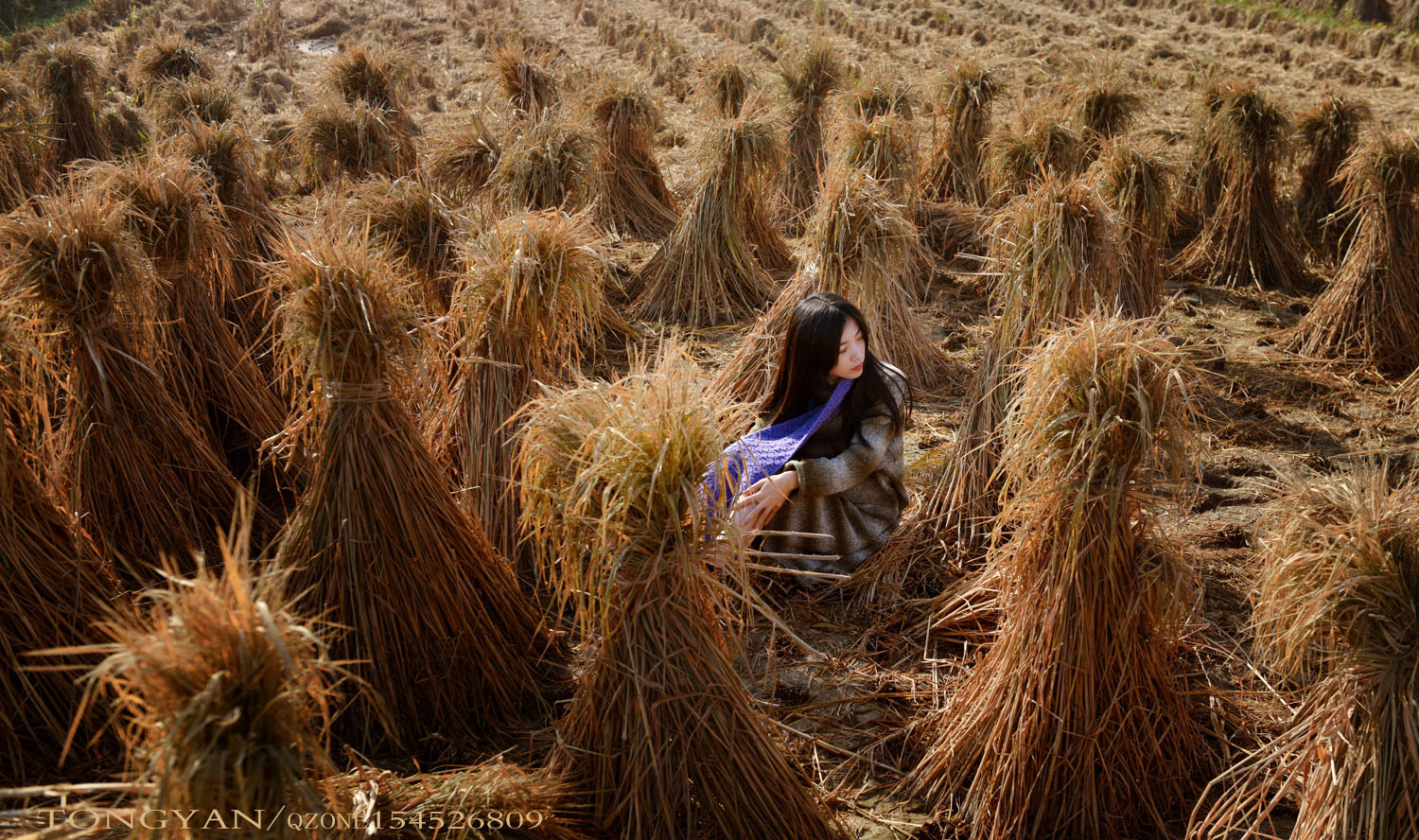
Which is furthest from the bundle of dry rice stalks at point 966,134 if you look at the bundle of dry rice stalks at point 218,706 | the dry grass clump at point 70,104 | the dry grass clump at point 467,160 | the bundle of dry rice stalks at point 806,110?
the bundle of dry rice stalks at point 218,706

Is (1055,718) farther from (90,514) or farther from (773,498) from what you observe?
(90,514)

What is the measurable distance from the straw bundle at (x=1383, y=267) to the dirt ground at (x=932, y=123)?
0.19m

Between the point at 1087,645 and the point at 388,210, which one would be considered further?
the point at 388,210

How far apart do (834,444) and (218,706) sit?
7.66 feet

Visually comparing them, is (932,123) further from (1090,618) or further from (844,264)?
(1090,618)

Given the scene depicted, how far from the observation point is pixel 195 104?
24.4 ft

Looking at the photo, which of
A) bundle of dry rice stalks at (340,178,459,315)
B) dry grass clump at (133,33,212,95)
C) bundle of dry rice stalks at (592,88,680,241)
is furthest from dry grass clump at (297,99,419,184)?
bundle of dry rice stalks at (340,178,459,315)

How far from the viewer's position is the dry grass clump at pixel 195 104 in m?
7.39

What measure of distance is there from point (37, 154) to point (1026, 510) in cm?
633

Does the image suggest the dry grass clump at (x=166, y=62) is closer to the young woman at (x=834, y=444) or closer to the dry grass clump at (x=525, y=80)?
the dry grass clump at (x=525, y=80)

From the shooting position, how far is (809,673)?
320 centimetres

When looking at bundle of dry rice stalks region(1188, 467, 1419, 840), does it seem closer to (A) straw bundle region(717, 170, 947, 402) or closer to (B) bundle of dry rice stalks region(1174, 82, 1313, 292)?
(A) straw bundle region(717, 170, 947, 402)

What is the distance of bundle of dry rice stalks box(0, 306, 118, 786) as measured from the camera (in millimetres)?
2488

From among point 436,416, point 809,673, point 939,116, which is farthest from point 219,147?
point 939,116
